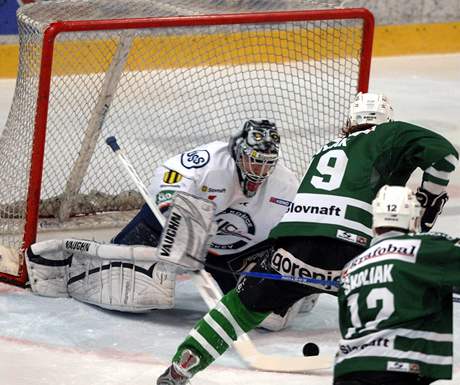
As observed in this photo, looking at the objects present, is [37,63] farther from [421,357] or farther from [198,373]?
[421,357]

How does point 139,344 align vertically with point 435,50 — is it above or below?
below

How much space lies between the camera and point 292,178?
4.37m

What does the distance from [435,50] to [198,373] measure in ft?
19.6

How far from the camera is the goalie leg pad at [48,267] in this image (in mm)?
4332

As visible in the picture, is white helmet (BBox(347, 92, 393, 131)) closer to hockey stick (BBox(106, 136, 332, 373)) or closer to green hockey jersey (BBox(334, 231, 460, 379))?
hockey stick (BBox(106, 136, 332, 373))

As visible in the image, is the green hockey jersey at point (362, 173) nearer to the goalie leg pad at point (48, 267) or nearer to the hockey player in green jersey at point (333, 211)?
the hockey player in green jersey at point (333, 211)

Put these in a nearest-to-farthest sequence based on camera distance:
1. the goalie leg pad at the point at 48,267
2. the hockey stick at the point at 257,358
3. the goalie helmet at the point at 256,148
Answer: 1. the hockey stick at the point at 257,358
2. the goalie helmet at the point at 256,148
3. the goalie leg pad at the point at 48,267

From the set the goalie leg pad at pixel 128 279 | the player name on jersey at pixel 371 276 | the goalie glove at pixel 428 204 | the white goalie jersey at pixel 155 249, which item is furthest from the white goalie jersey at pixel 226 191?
the player name on jersey at pixel 371 276

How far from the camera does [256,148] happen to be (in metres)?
4.07

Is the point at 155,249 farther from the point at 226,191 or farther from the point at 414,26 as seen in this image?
the point at 414,26

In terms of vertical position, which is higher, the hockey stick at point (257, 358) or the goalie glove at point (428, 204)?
the goalie glove at point (428, 204)

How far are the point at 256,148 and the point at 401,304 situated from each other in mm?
1527

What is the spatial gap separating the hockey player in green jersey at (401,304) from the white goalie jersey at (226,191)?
1490mm

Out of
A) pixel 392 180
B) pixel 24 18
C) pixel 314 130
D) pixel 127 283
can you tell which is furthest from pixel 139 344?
pixel 314 130
